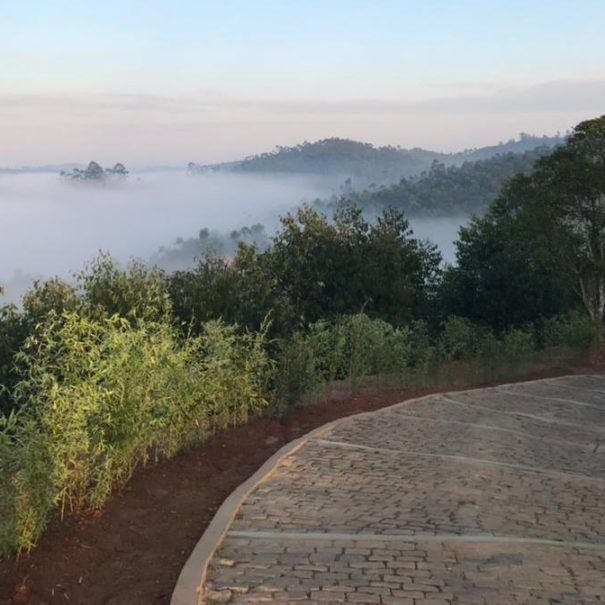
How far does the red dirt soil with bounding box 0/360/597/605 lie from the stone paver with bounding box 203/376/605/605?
1.27 ft

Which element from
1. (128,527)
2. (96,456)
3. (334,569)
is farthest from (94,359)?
(334,569)

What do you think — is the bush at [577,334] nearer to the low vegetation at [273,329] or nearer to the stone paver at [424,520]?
the low vegetation at [273,329]

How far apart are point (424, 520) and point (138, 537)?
2579 millimetres

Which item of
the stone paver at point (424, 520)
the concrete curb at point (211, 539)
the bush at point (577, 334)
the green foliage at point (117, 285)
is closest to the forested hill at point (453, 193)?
the green foliage at point (117, 285)

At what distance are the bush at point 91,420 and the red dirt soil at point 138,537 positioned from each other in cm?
19

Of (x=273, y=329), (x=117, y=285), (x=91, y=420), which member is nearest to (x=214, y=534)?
(x=91, y=420)

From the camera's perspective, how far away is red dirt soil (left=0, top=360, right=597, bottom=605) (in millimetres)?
4879

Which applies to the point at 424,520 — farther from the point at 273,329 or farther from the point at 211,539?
the point at 273,329

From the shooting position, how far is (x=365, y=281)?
2836 cm

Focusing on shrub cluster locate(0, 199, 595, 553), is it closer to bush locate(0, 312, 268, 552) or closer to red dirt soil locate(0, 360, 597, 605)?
bush locate(0, 312, 268, 552)

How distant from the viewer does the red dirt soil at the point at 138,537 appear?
192 inches

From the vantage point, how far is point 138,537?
5.85m

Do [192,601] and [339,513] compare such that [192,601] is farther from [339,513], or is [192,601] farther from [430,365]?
[430,365]

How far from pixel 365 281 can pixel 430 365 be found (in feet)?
45.3
